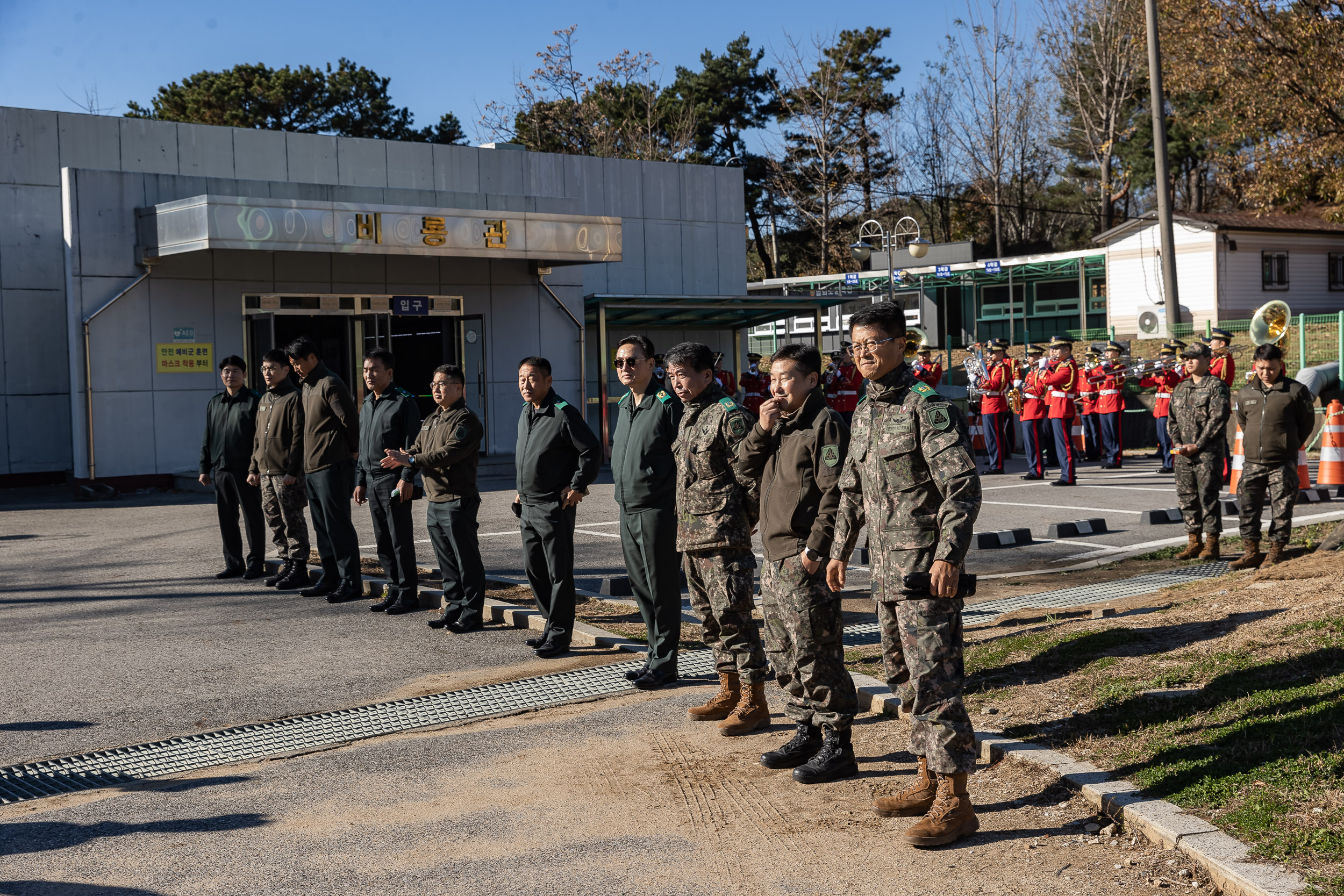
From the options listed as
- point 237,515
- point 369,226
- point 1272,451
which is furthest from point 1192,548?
point 369,226

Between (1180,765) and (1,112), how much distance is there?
20884 millimetres

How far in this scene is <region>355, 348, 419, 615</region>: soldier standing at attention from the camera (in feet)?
30.6

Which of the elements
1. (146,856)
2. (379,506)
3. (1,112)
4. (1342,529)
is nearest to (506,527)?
(379,506)

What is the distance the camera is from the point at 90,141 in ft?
70.0

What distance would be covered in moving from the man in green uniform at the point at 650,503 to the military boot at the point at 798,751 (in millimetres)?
1469

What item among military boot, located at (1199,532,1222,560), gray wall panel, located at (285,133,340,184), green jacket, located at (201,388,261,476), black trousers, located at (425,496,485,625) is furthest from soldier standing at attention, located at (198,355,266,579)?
gray wall panel, located at (285,133,340,184)

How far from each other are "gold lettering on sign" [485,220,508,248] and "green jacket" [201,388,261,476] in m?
10.6

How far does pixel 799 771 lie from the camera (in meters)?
5.42

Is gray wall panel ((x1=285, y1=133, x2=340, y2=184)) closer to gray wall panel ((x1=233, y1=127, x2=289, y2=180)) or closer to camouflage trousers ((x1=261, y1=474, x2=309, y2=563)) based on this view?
gray wall panel ((x1=233, y1=127, x2=289, y2=180))

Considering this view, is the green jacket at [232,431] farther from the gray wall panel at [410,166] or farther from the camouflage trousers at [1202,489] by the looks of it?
the gray wall panel at [410,166]

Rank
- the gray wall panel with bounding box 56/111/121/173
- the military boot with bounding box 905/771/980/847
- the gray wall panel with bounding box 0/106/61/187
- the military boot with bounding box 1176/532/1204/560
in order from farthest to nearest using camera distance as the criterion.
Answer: the gray wall panel with bounding box 56/111/121/173, the gray wall panel with bounding box 0/106/61/187, the military boot with bounding box 1176/532/1204/560, the military boot with bounding box 905/771/980/847

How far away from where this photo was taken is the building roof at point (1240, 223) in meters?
39.6

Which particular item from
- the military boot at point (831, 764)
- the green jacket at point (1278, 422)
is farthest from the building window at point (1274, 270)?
the military boot at point (831, 764)

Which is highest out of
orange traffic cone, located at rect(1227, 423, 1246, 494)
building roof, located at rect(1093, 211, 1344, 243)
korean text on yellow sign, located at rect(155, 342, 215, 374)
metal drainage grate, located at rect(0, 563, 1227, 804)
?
building roof, located at rect(1093, 211, 1344, 243)
